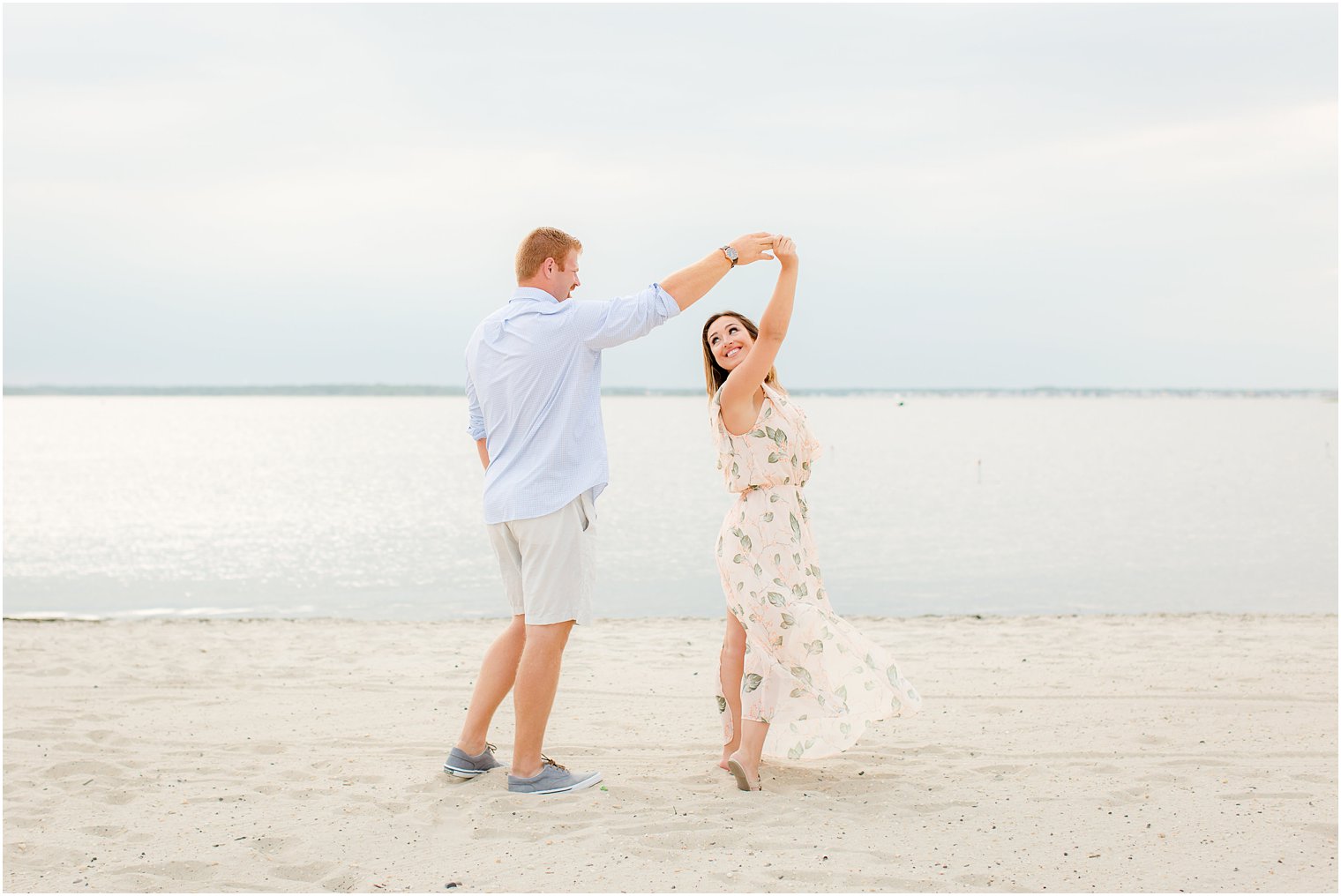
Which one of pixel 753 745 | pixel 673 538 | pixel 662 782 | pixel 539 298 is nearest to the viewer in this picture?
pixel 539 298

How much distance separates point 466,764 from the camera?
14.4 ft

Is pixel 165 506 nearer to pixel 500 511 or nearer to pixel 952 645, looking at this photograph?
pixel 952 645

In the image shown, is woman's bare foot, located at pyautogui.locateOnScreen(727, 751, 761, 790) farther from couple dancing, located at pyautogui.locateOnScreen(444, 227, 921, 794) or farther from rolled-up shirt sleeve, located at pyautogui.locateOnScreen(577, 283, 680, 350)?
rolled-up shirt sleeve, located at pyautogui.locateOnScreen(577, 283, 680, 350)

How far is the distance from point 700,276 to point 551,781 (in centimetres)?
197

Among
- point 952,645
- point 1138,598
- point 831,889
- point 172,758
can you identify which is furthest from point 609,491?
point 831,889

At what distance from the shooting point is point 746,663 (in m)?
4.23

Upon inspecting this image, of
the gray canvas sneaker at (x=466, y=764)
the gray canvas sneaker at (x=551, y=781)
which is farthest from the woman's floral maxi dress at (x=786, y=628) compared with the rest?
the gray canvas sneaker at (x=466, y=764)

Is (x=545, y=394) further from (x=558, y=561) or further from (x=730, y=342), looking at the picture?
(x=730, y=342)

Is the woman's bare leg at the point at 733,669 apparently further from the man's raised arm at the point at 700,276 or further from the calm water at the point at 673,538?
the calm water at the point at 673,538

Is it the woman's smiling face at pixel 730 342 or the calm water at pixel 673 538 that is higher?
the woman's smiling face at pixel 730 342

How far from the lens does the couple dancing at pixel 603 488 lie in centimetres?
391

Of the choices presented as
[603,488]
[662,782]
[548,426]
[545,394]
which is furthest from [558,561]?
[662,782]

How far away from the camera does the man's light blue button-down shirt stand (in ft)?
12.8

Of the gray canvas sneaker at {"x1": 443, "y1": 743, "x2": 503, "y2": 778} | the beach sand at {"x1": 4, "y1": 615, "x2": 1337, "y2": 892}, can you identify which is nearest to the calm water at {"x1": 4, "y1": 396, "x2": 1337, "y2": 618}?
the beach sand at {"x1": 4, "y1": 615, "x2": 1337, "y2": 892}
